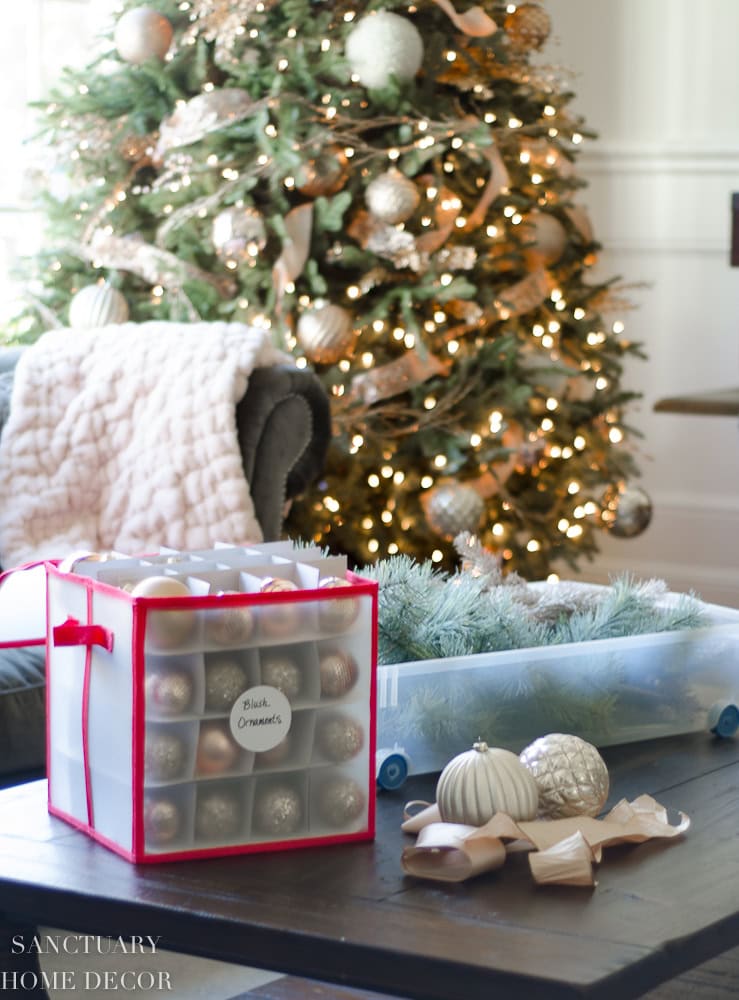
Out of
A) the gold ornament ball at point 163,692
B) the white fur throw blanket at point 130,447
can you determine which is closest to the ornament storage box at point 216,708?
the gold ornament ball at point 163,692

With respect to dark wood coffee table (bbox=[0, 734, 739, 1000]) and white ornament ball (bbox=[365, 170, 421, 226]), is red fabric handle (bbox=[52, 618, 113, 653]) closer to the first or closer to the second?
dark wood coffee table (bbox=[0, 734, 739, 1000])

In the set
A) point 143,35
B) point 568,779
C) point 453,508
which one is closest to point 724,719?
point 568,779

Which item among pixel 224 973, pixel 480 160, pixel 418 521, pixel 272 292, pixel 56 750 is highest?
pixel 480 160

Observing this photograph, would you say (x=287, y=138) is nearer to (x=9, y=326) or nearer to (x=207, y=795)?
(x=9, y=326)

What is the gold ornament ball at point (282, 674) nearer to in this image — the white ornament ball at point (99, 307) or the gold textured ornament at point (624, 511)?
the white ornament ball at point (99, 307)

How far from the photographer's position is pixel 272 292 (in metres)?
3.16

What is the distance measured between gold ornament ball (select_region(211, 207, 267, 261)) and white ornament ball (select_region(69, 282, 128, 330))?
0.26 m

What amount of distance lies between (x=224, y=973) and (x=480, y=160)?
6.23 feet

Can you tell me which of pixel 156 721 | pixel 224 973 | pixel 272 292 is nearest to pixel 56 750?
pixel 156 721

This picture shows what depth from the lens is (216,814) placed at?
107cm

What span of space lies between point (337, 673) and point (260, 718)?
7 cm

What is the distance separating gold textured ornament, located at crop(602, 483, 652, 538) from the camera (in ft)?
11.6

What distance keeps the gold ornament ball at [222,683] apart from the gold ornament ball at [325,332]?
6.75ft

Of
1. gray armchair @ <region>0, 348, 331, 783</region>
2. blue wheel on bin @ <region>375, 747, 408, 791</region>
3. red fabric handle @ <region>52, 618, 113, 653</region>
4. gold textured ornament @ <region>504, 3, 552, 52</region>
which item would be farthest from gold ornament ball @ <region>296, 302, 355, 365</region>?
red fabric handle @ <region>52, 618, 113, 653</region>
